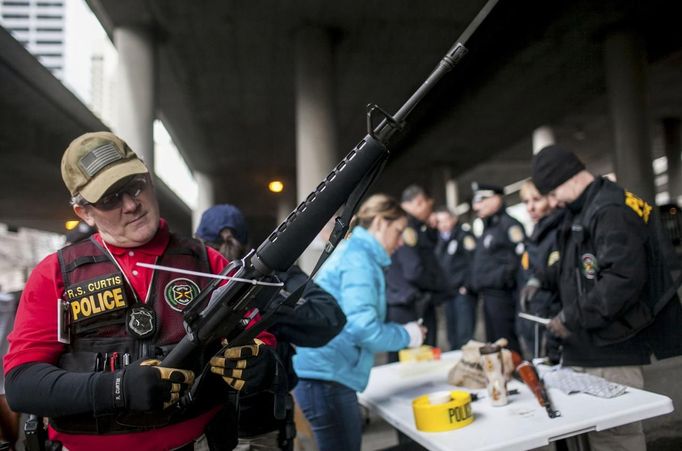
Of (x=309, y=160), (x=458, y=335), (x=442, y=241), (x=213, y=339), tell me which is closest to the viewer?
(x=213, y=339)

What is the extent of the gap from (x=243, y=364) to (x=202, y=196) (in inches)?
63.8

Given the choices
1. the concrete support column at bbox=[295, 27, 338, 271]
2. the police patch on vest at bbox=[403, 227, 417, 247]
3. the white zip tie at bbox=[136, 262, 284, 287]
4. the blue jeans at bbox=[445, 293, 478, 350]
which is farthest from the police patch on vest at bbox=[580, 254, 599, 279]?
the concrete support column at bbox=[295, 27, 338, 271]

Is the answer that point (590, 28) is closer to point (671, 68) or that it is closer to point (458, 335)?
point (671, 68)

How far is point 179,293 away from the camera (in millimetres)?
1156

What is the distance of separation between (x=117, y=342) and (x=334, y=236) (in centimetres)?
55

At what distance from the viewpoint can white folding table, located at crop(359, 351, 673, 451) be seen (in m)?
1.31

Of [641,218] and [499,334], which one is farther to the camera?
[499,334]

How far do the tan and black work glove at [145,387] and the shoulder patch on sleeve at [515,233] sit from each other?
337cm

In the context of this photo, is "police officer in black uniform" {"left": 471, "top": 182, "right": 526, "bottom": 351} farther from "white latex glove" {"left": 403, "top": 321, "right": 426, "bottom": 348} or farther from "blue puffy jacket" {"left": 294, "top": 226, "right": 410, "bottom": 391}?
"blue puffy jacket" {"left": 294, "top": 226, "right": 410, "bottom": 391}

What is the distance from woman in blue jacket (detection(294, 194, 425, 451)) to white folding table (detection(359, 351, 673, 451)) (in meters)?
0.13

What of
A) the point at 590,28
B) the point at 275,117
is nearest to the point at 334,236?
the point at 590,28

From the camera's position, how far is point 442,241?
513 centimetres

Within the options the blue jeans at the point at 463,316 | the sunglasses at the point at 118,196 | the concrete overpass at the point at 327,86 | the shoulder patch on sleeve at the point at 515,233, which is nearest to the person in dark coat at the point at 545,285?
the concrete overpass at the point at 327,86

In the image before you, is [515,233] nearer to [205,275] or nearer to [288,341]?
[288,341]
